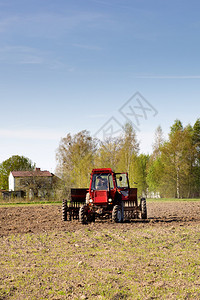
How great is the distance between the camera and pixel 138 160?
50031 mm

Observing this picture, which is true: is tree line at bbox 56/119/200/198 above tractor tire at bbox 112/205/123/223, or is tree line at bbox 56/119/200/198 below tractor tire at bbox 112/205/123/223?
above

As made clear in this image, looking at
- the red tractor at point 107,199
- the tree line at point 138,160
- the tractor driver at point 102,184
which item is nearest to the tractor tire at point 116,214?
the red tractor at point 107,199

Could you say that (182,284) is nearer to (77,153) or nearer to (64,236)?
(64,236)

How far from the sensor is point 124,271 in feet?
25.6

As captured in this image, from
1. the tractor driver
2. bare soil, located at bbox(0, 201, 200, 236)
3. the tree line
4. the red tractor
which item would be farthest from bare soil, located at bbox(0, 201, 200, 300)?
the tree line

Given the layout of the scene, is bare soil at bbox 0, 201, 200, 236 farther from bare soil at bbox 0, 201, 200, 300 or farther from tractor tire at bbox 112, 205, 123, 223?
bare soil at bbox 0, 201, 200, 300

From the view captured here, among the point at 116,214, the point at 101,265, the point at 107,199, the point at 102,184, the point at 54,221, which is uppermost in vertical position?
the point at 102,184

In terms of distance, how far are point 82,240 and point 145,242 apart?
2.01 m

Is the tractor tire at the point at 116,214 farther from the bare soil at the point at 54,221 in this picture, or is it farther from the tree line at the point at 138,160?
the tree line at the point at 138,160

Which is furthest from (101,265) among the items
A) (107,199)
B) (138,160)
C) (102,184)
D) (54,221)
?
(138,160)

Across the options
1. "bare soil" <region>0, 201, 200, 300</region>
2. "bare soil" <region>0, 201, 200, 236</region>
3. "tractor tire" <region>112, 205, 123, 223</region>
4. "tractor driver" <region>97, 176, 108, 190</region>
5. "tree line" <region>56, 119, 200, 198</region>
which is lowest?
"bare soil" <region>0, 201, 200, 300</region>

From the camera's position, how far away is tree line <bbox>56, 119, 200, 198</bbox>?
45.8 meters

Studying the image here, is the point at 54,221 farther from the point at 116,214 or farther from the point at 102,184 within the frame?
the point at 116,214

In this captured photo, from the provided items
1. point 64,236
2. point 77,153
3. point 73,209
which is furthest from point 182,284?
point 77,153
